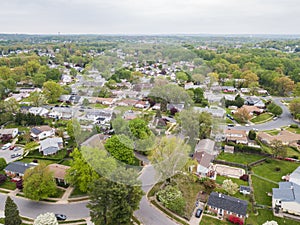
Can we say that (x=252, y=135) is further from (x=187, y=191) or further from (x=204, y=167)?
(x=187, y=191)

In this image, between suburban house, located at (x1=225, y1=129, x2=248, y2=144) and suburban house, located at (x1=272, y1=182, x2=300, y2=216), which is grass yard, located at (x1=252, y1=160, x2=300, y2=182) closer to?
suburban house, located at (x1=272, y1=182, x2=300, y2=216)

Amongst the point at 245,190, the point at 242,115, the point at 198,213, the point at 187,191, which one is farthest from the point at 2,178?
the point at 242,115

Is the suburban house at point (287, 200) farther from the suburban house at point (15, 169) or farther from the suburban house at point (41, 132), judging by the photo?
the suburban house at point (41, 132)

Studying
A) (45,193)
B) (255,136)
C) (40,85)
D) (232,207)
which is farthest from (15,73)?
(232,207)

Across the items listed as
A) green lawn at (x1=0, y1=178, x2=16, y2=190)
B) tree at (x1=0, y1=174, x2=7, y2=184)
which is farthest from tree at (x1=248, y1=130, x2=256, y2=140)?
tree at (x1=0, y1=174, x2=7, y2=184)

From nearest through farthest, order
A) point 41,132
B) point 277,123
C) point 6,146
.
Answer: point 6,146 → point 41,132 → point 277,123
